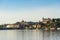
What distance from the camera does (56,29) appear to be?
24625mm

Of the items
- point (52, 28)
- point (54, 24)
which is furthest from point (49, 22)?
point (52, 28)

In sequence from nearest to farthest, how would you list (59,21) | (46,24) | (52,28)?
1. (59,21)
2. (46,24)
3. (52,28)

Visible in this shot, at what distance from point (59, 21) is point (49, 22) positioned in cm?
128

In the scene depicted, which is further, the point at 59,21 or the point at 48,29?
the point at 48,29

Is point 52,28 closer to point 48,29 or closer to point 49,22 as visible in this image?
point 48,29

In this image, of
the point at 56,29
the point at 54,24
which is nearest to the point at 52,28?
the point at 56,29

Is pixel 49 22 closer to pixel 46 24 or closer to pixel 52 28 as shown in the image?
pixel 46 24

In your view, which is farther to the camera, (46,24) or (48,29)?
(48,29)

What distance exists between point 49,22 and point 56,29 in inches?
115

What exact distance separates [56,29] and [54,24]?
2680mm

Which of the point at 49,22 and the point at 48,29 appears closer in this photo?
the point at 49,22

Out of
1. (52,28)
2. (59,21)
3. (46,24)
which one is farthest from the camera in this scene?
(52,28)

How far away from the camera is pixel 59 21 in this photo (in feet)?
69.4

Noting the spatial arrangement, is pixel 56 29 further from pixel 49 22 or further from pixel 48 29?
pixel 49 22
